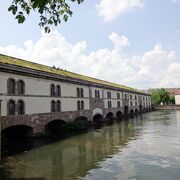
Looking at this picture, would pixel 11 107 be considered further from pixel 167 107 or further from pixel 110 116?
pixel 167 107

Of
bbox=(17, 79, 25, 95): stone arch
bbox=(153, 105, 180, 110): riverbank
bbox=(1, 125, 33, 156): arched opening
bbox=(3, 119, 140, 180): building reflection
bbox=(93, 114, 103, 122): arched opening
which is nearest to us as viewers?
bbox=(3, 119, 140, 180): building reflection

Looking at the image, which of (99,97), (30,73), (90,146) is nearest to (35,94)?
(30,73)

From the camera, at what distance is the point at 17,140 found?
2761 centimetres

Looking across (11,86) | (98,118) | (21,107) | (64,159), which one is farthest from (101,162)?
(98,118)

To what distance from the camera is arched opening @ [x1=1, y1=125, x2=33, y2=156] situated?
22.7 m

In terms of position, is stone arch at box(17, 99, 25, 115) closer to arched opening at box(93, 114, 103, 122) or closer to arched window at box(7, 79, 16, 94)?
arched window at box(7, 79, 16, 94)

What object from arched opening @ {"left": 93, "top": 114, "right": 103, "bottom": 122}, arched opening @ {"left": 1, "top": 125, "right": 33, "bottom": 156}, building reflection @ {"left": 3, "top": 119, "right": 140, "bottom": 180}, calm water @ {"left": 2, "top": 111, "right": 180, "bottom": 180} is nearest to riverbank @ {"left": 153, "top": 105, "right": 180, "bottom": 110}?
arched opening @ {"left": 93, "top": 114, "right": 103, "bottom": 122}

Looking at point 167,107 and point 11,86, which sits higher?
point 11,86

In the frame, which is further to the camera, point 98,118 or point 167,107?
point 167,107

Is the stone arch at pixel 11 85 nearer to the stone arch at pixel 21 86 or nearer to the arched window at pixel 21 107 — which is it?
the stone arch at pixel 21 86

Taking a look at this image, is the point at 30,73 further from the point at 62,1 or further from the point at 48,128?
the point at 62,1

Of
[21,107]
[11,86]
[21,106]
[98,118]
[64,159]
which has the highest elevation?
[11,86]

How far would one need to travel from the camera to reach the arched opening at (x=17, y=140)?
22.7 meters

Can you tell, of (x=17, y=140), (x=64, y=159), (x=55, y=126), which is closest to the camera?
(x=64, y=159)
